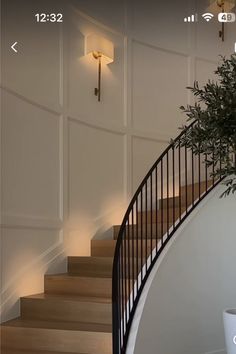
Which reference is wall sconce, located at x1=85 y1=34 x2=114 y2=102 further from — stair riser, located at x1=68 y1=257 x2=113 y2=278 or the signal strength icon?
stair riser, located at x1=68 y1=257 x2=113 y2=278

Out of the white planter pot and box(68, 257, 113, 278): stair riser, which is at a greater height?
box(68, 257, 113, 278): stair riser

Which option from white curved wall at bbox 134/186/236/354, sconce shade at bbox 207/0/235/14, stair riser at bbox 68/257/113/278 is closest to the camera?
white curved wall at bbox 134/186/236/354

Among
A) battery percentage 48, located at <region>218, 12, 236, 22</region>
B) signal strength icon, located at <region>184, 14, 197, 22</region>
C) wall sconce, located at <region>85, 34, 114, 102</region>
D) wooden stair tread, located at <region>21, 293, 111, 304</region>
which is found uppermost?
battery percentage 48, located at <region>218, 12, 236, 22</region>

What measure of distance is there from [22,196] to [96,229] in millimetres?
1337

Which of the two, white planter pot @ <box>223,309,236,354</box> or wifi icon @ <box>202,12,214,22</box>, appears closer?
white planter pot @ <box>223,309,236,354</box>

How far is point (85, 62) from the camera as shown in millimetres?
5957

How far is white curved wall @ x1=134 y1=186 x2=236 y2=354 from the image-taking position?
4.36 meters

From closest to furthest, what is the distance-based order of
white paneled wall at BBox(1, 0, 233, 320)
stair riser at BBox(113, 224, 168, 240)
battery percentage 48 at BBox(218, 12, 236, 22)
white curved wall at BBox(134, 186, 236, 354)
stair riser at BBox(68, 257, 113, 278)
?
white curved wall at BBox(134, 186, 236, 354), stair riser at BBox(113, 224, 168, 240), white paneled wall at BBox(1, 0, 233, 320), stair riser at BBox(68, 257, 113, 278), battery percentage 48 at BBox(218, 12, 236, 22)

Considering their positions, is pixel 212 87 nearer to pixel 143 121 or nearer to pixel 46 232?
pixel 46 232

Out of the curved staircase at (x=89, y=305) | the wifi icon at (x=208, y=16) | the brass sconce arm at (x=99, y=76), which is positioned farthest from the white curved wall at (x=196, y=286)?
the wifi icon at (x=208, y=16)

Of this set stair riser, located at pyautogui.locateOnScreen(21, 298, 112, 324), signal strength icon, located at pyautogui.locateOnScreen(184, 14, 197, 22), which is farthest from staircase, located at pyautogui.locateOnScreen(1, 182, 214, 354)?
signal strength icon, located at pyautogui.locateOnScreen(184, 14, 197, 22)

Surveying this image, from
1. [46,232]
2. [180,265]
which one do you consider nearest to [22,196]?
[46,232]

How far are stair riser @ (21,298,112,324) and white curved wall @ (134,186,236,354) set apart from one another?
0.49 m

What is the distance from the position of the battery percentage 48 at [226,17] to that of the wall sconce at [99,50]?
2056 millimetres
